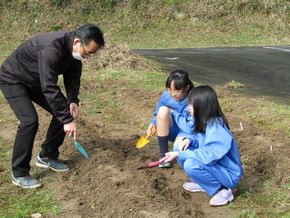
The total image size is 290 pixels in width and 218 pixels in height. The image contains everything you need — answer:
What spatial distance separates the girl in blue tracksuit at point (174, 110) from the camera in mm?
4207

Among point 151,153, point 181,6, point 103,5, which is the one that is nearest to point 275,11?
point 181,6

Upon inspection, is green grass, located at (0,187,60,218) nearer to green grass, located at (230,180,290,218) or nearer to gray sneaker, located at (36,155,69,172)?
gray sneaker, located at (36,155,69,172)

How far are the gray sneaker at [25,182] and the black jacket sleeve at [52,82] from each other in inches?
31.2

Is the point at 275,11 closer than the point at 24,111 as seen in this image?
No

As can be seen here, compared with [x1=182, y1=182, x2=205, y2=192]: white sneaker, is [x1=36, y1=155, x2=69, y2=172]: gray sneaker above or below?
above

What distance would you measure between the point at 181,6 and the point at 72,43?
19.5 meters

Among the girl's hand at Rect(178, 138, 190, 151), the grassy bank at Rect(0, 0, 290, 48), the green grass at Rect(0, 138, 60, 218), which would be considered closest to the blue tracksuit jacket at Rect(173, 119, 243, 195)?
the girl's hand at Rect(178, 138, 190, 151)

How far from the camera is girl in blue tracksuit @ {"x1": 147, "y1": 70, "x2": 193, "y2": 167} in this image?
421cm

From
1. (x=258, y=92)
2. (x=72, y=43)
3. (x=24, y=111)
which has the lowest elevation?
(x=258, y=92)

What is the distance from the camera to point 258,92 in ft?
27.0

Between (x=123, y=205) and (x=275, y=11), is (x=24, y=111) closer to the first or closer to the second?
(x=123, y=205)

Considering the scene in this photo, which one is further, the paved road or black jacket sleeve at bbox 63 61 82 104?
the paved road

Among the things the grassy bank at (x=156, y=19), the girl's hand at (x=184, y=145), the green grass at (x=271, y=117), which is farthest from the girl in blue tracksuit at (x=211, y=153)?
the grassy bank at (x=156, y=19)

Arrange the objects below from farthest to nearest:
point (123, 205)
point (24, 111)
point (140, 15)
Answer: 1. point (140, 15)
2. point (24, 111)
3. point (123, 205)
